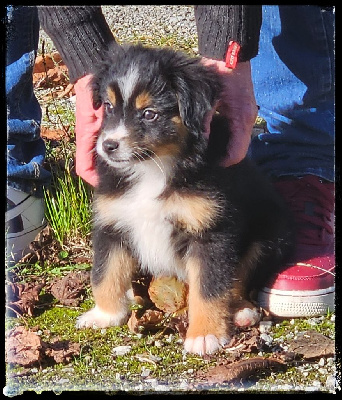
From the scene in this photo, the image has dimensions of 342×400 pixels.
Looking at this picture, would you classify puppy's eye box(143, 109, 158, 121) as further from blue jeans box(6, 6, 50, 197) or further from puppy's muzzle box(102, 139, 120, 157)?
blue jeans box(6, 6, 50, 197)

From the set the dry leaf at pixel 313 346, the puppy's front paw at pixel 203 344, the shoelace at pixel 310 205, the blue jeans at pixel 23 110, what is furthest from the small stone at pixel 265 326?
the blue jeans at pixel 23 110

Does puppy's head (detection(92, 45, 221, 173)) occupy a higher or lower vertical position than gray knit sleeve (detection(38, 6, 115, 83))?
lower

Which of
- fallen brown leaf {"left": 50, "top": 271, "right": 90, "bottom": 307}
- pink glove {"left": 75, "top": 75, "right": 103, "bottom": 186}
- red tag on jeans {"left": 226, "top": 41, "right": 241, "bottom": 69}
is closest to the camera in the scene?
red tag on jeans {"left": 226, "top": 41, "right": 241, "bottom": 69}

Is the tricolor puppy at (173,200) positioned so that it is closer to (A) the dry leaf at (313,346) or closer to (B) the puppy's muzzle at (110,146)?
(B) the puppy's muzzle at (110,146)

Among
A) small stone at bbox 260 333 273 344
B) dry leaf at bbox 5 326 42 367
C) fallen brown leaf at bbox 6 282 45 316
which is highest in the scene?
dry leaf at bbox 5 326 42 367

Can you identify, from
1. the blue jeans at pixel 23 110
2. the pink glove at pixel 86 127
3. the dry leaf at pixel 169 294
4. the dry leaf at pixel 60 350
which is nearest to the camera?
the dry leaf at pixel 60 350

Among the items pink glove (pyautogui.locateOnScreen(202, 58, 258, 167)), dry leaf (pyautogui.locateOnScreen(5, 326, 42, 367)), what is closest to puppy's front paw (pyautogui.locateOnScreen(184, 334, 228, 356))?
dry leaf (pyautogui.locateOnScreen(5, 326, 42, 367))

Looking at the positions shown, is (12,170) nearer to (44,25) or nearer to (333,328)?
(44,25)
